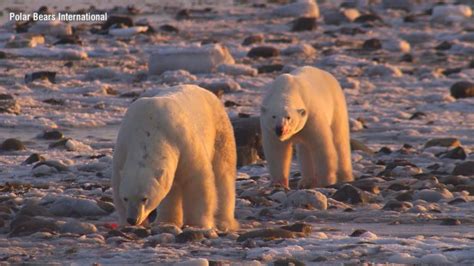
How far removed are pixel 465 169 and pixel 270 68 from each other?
30.0ft

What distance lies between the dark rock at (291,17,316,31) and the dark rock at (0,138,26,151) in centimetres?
1553

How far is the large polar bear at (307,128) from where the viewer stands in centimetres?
1016

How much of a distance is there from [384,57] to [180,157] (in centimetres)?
1554

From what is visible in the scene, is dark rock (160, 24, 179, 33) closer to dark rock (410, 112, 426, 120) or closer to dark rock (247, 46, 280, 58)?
dark rock (247, 46, 280, 58)

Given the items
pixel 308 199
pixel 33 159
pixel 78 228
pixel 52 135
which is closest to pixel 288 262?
pixel 78 228

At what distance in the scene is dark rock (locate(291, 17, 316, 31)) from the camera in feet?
90.6

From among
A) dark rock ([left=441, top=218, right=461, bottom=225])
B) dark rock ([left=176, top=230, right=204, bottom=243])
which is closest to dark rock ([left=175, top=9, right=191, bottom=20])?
dark rock ([left=441, top=218, right=461, bottom=225])

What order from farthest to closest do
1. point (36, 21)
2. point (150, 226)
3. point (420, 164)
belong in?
point (36, 21) → point (420, 164) → point (150, 226)

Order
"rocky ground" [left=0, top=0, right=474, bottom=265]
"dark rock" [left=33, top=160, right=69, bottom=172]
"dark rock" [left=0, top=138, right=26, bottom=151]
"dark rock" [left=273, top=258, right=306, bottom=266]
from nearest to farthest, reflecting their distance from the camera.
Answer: "dark rock" [left=273, top=258, right=306, bottom=266] < "rocky ground" [left=0, top=0, right=474, bottom=265] < "dark rock" [left=33, top=160, right=69, bottom=172] < "dark rock" [left=0, top=138, right=26, bottom=151]

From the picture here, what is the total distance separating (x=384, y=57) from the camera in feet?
75.3

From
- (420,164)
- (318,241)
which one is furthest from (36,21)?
(318,241)

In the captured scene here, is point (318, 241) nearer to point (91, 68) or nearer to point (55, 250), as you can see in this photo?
point (55, 250)

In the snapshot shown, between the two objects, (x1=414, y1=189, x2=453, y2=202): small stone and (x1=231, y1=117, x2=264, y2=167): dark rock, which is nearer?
(x1=414, y1=189, x2=453, y2=202): small stone

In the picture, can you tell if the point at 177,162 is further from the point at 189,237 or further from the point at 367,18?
the point at 367,18
